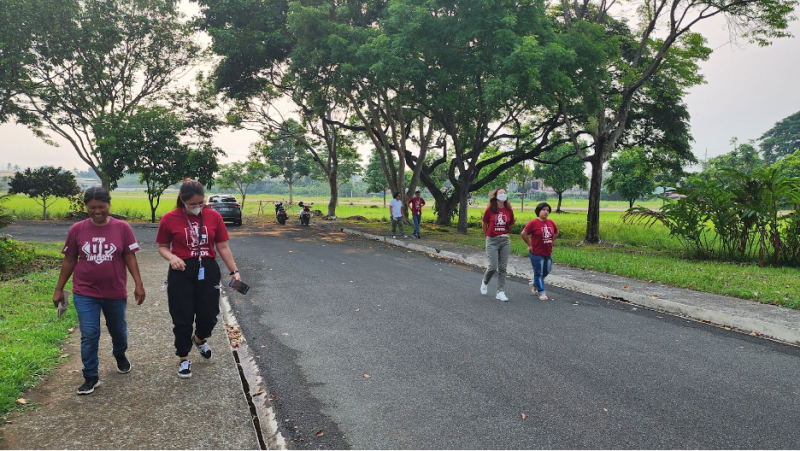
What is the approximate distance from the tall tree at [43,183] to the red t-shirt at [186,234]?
27612 millimetres

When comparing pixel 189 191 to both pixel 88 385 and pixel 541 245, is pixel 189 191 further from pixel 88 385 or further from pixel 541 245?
pixel 541 245

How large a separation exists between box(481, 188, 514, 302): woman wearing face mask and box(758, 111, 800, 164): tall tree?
83973mm

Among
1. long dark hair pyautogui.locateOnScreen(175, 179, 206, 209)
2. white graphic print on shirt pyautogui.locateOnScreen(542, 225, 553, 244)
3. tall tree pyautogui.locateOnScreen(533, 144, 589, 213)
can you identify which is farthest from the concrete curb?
tall tree pyautogui.locateOnScreen(533, 144, 589, 213)

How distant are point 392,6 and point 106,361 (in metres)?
12.5

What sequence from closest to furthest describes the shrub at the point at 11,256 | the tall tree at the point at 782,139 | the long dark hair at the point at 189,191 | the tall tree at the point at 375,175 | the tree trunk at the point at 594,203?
the long dark hair at the point at 189,191
the shrub at the point at 11,256
the tree trunk at the point at 594,203
the tall tree at the point at 375,175
the tall tree at the point at 782,139

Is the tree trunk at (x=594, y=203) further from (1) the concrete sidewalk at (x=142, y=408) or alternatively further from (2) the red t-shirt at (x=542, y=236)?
(1) the concrete sidewalk at (x=142, y=408)

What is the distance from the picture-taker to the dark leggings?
3963 mm

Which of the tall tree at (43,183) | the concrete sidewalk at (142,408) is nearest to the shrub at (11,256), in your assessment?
the concrete sidewalk at (142,408)

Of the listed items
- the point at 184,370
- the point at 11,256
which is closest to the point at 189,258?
the point at 184,370

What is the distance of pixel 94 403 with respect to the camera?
3441 mm

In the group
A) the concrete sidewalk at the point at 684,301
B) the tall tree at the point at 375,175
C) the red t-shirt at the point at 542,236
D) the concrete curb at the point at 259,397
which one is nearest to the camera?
the concrete curb at the point at 259,397

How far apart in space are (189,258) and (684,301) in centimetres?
659

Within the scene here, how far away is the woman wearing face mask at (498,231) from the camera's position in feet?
24.2

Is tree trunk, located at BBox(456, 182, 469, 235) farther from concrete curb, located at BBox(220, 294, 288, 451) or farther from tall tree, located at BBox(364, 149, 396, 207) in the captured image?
tall tree, located at BBox(364, 149, 396, 207)
